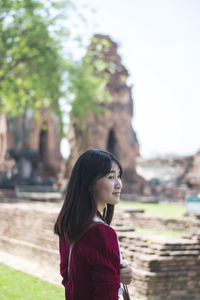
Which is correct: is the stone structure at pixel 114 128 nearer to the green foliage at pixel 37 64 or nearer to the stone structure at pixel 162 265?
the green foliage at pixel 37 64

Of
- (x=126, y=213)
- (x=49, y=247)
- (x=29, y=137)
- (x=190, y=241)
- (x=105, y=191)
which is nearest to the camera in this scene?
(x=105, y=191)

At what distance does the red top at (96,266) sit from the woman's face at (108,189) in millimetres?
227

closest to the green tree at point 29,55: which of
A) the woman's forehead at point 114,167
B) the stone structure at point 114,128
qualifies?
the stone structure at point 114,128

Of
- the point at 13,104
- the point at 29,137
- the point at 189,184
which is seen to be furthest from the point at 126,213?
the point at 29,137

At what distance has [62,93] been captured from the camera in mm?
17156

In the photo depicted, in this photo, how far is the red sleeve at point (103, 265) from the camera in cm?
215

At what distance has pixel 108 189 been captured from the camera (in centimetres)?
241

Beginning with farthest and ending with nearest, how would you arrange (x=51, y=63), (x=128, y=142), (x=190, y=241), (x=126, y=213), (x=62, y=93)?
(x=128, y=142), (x=62, y=93), (x=51, y=63), (x=126, y=213), (x=190, y=241)

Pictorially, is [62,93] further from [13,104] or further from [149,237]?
[149,237]

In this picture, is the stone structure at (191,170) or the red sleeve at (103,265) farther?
the stone structure at (191,170)

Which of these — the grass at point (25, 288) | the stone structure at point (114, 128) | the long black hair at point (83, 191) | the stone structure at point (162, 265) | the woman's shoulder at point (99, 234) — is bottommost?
the grass at point (25, 288)

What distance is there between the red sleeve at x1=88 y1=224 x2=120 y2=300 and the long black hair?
13cm

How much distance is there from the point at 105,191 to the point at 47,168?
108ft

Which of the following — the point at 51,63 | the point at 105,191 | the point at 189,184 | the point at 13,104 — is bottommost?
the point at 189,184
